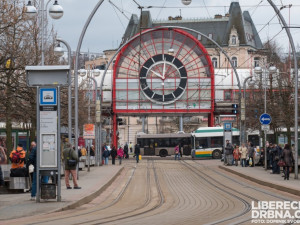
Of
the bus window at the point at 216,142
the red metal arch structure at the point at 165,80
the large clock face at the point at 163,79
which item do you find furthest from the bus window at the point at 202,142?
the large clock face at the point at 163,79

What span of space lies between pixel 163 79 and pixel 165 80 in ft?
1.14

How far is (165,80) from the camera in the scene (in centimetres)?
8556

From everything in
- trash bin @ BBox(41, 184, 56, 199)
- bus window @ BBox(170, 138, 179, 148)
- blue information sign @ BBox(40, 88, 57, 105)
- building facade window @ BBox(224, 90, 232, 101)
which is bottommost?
trash bin @ BBox(41, 184, 56, 199)

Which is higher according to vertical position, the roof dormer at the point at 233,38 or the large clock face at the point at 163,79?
the roof dormer at the point at 233,38

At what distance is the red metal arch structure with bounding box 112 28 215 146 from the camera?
85.2 metres

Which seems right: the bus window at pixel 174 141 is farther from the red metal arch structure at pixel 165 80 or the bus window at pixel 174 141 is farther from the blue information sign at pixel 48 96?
the blue information sign at pixel 48 96

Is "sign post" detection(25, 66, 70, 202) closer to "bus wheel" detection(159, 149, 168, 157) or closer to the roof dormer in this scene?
"bus wheel" detection(159, 149, 168, 157)

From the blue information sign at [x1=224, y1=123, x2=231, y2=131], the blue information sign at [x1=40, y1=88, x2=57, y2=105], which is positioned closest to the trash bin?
the blue information sign at [x1=40, y1=88, x2=57, y2=105]

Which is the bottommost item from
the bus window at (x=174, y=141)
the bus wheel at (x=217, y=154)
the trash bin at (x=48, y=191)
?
the trash bin at (x=48, y=191)

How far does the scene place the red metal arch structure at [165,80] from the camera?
3354 inches

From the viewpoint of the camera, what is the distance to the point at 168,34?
87.2 metres

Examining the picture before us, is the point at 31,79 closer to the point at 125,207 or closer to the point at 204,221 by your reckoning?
the point at 125,207

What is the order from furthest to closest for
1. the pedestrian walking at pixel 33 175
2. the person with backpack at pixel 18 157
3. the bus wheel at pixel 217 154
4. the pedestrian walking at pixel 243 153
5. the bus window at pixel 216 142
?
the bus wheel at pixel 217 154 < the bus window at pixel 216 142 < the pedestrian walking at pixel 243 153 < the person with backpack at pixel 18 157 < the pedestrian walking at pixel 33 175

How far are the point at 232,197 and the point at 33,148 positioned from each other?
236 inches
